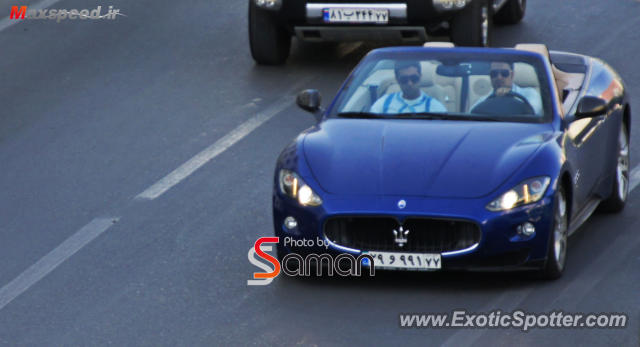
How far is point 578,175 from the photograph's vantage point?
33.3 feet

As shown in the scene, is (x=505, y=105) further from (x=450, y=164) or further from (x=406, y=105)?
(x=450, y=164)

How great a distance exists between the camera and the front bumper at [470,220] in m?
9.16

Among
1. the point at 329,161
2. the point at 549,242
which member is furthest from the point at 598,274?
the point at 329,161

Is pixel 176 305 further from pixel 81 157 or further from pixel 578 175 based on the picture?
pixel 81 157

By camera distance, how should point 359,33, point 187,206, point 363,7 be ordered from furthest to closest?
point 359,33 → point 363,7 → point 187,206

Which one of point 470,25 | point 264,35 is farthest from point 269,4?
point 470,25

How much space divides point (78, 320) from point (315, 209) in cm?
152

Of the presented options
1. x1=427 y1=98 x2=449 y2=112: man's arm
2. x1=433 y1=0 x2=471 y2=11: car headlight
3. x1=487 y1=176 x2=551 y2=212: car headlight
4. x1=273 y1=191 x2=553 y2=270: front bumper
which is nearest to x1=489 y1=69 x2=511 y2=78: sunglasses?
x1=427 y1=98 x2=449 y2=112: man's arm

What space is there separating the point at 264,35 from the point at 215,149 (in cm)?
333

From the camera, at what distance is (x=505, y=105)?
34.1 ft

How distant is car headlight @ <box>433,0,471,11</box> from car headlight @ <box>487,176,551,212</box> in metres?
6.87

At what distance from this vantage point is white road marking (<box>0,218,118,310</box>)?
9.77m

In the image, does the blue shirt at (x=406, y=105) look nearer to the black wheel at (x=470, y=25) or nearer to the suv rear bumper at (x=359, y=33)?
the suv rear bumper at (x=359, y=33)

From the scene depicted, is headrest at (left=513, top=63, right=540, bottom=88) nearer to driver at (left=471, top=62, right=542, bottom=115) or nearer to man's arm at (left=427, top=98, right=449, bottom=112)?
driver at (left=471, top=62, right=542, bottom=115)
